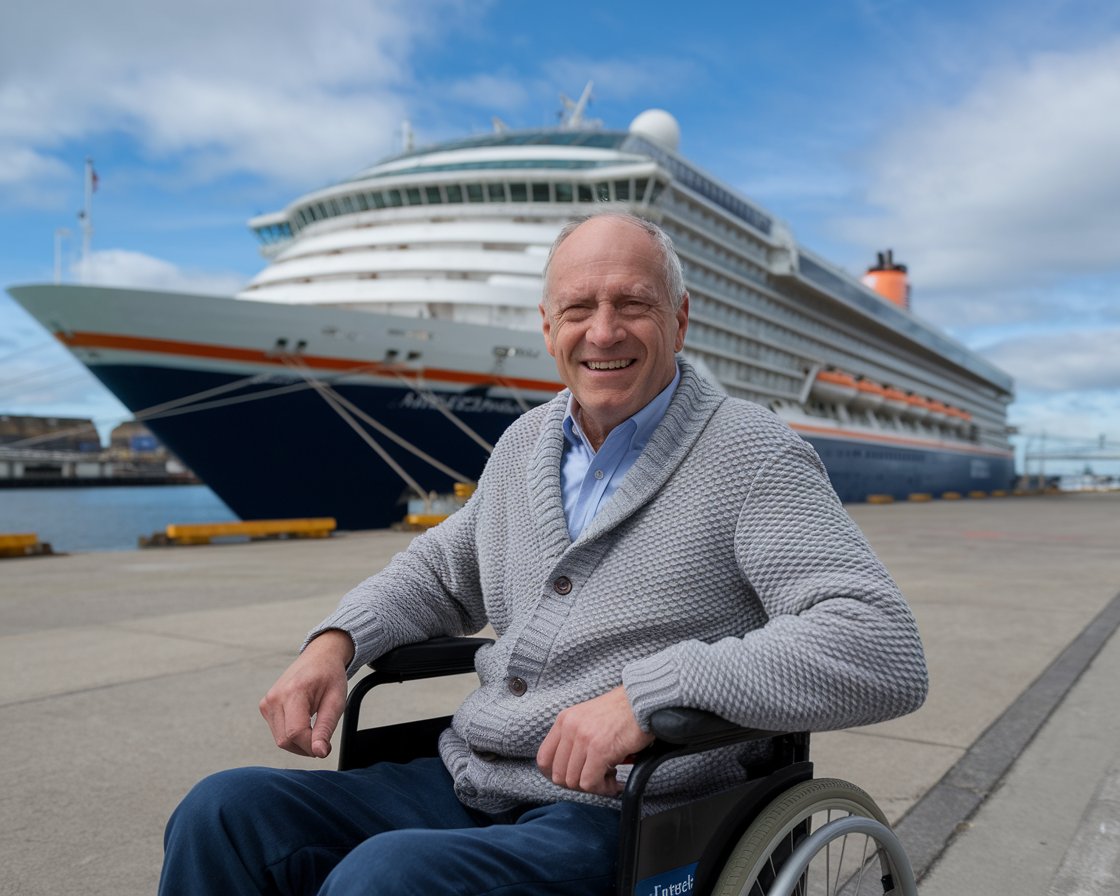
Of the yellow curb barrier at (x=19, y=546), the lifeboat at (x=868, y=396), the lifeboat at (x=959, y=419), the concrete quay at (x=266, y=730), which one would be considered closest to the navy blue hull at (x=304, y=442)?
the yellow curb barrier at (x=19, y=546)

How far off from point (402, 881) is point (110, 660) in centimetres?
407

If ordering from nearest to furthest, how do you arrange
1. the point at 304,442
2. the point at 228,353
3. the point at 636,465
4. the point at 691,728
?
1. the point at 691,728
2. the point at 636,465
3. the point at 228,353
4. the point at 304,442

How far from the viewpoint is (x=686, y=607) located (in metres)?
1.48

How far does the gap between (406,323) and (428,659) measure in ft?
43.1

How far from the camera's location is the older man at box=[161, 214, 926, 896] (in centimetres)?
130

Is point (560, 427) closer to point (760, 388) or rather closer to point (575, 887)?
point (575, 887)

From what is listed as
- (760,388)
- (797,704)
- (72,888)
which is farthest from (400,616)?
(760,388)

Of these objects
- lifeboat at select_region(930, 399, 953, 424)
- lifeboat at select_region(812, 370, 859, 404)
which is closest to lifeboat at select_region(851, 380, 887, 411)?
lifeboat at select_region(812, 370, 859, 404)

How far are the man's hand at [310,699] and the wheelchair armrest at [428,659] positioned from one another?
0.11 meters

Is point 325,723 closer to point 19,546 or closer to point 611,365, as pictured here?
point 611,365

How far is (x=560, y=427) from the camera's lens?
5.71 feet

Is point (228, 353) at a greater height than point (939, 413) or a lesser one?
lesser

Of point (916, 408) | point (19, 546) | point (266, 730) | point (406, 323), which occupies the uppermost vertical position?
point (916, 408)

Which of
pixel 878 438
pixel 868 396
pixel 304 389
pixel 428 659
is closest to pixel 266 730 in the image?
pixel 428 659
